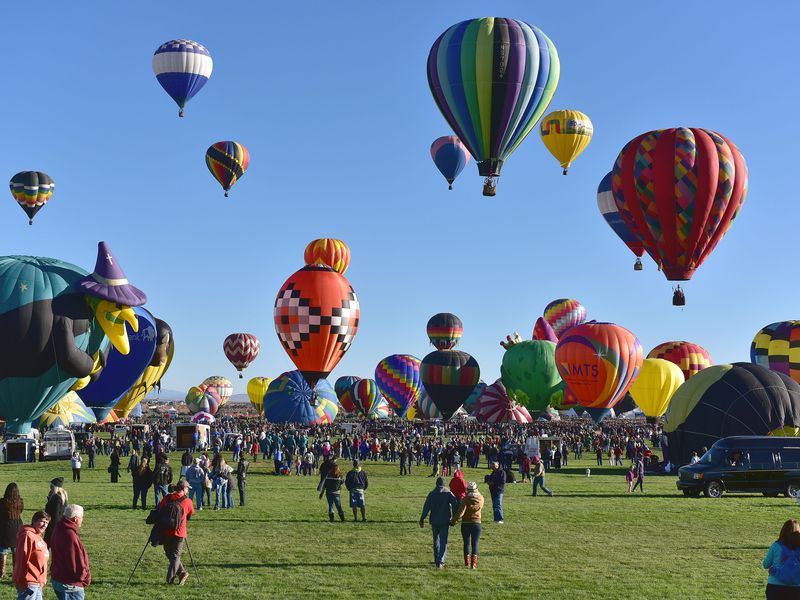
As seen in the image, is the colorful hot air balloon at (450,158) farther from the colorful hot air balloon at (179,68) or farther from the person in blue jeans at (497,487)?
the person in blue jeans at (497,487)

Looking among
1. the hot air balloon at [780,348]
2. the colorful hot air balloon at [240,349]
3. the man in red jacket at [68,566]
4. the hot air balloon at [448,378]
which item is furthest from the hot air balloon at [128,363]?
the colorful hot air balloon at [240,349]

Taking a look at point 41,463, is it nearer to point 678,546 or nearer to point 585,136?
point 678,546

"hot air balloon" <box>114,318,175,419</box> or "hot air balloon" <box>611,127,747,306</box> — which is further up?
"hot air balloon" <box>611,127,747,306</box>

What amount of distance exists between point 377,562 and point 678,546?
235 inches

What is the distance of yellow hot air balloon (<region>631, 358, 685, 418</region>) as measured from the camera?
2613 inches

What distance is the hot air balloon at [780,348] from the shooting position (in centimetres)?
6850

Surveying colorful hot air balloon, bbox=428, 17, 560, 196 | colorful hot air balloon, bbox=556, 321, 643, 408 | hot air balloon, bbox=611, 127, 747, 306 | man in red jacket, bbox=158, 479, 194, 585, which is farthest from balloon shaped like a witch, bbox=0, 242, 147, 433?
colorful hot air balloon, bbox=556, 321, 643, 408

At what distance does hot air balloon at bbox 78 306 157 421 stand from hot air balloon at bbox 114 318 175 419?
5.03ft

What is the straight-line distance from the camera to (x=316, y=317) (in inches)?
2074

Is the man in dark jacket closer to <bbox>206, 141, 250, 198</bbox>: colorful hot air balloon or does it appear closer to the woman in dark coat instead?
the woman in dark coat

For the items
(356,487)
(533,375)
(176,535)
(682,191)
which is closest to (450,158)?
(533,375)

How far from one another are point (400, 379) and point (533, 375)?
19.4 m

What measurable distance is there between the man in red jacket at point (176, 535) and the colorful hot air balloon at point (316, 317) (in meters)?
38.7

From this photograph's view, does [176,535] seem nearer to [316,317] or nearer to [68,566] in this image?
[68,566]
